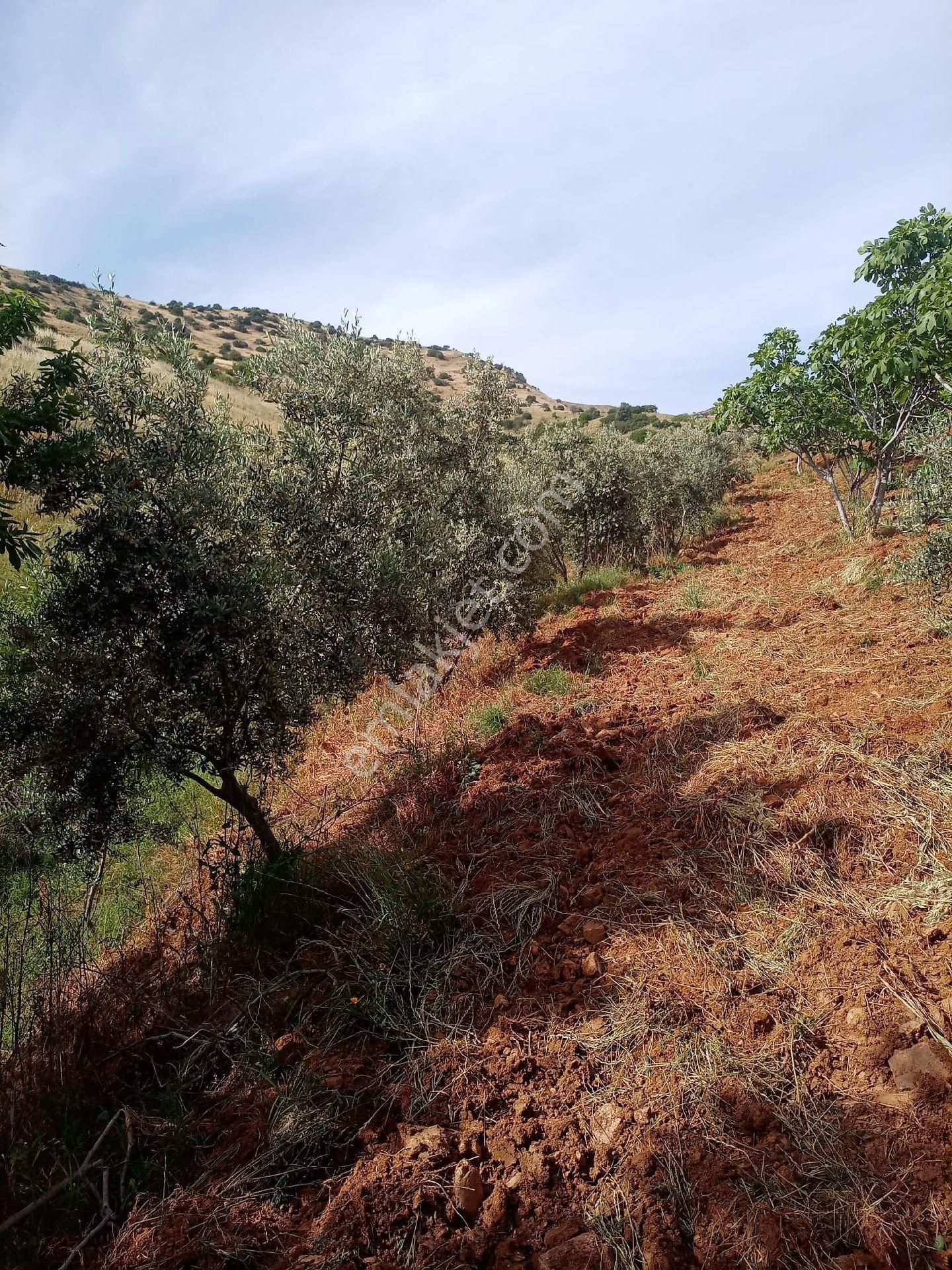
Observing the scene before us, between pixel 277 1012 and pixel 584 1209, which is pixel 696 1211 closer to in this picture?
pixel 584 1209

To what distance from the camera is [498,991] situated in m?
3.60

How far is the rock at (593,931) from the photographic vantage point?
12.3ft

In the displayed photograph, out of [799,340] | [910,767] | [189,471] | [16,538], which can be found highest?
[799,340]

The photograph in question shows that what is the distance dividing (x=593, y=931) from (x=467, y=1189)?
154 centimetres

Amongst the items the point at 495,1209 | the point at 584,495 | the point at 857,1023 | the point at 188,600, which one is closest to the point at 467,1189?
the point at 495,1209

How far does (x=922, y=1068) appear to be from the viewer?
2590mm

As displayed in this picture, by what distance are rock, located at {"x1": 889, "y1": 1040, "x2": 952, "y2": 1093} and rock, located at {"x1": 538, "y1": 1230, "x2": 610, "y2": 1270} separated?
4.49 feet

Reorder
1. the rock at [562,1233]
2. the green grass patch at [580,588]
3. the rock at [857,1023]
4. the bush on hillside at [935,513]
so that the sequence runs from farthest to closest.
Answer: the green grass patch at [580,588] < the bush on hillside at [935,513] < the rock at [857,1023] < the rock at [562,1233]

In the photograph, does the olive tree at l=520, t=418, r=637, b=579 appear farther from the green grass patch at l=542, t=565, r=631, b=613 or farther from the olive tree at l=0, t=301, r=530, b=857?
the olive tree at l=0, t=301, r=530, b=857

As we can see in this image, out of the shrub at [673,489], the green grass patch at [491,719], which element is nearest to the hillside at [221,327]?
the shrub at [673,489]

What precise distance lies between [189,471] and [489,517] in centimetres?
671

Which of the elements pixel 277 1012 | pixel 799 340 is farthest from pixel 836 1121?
pixel 799 340

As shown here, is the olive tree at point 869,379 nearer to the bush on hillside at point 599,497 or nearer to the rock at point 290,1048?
the bush on hillside at point 599,497

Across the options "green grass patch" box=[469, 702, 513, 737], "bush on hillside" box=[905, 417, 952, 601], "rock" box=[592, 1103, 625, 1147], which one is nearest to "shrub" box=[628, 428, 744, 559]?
"bush on hillside" box=[905, 417, 952, 601]
